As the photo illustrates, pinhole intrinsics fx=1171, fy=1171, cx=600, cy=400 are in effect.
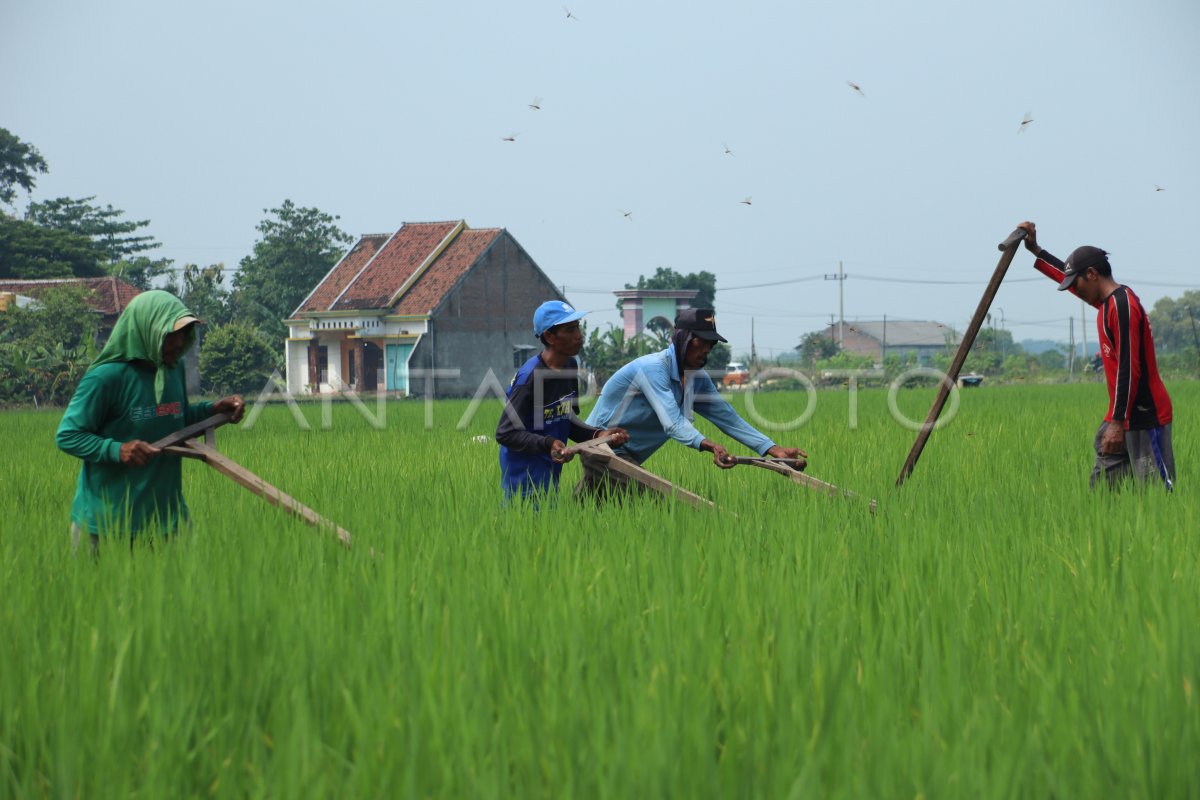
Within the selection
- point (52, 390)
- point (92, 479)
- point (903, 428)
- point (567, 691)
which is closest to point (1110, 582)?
point (567, 691)

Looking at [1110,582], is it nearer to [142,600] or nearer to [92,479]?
[142,600]

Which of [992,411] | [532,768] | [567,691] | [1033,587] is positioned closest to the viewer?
[532,768]

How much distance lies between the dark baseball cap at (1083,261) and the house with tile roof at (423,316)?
2927 centimetres

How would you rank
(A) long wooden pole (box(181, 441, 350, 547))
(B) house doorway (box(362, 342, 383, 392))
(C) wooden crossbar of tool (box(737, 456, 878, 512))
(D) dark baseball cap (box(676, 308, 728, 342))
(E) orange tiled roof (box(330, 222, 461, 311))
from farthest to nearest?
(B) house doorway (box(362, 342, 383, 392))
(E) orange tiled roof (box(330, 222, 461, 311))
(D) dark baseball cap (box(676, 308, 728, 342))
(C) wooden crossbar of tool (box(737, 456, 878, 512))
(A) long wooden pole (box(181, 441, 350, 547))

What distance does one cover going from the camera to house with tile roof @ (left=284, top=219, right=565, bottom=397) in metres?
34.3

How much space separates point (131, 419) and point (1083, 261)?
11.9 feet

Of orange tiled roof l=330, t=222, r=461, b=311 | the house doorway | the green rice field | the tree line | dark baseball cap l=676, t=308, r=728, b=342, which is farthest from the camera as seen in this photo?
the house doorway

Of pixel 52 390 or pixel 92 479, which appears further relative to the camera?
pixel 52 390

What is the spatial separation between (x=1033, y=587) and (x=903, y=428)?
8.76 metres

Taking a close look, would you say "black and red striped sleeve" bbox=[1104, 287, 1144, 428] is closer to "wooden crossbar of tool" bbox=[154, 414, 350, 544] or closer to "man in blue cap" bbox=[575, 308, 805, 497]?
"man in blue cap" bbox=[575, 308, 805, 497]

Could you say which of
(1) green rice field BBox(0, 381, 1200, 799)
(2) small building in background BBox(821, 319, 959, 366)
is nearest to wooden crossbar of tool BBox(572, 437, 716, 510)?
(1) green rice field BBox(0, 381, 1200, 799)

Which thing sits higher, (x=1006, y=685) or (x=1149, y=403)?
(x=1149, y=403)

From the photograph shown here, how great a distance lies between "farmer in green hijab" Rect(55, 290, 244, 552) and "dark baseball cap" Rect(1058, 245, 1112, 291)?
128 inches

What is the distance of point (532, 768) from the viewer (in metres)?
1.75
